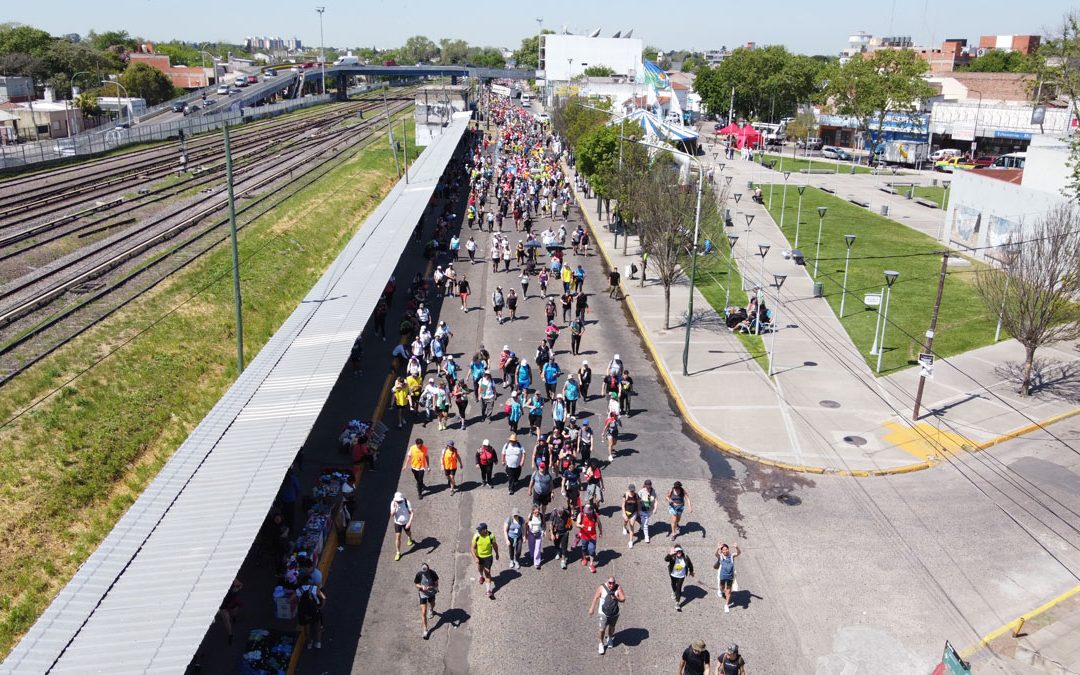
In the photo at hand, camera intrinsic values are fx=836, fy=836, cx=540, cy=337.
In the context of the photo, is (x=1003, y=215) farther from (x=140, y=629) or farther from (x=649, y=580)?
(x=140, y=629)

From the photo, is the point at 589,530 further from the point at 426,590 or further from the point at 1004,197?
the point at 1004,197

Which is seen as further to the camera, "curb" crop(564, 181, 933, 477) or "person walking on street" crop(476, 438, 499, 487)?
"curb" crop(564, 181, 933, 477)

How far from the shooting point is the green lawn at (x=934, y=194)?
179 feet

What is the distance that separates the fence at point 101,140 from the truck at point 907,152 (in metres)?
56.1

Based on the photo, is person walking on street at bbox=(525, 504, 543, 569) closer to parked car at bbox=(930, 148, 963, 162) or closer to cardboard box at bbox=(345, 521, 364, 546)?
cardboard box at bbox=(345, 521, 364, 546)

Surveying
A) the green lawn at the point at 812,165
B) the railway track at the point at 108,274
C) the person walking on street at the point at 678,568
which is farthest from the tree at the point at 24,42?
the person walking on street at the point at 678,568

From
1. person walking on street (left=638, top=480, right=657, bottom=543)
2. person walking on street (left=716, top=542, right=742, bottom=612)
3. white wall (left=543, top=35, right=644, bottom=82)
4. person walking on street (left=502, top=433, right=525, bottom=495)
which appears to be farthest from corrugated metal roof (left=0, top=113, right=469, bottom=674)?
Answer: white wall (left=543, top=35, right=644, bottom=82)

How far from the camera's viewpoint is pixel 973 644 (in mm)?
12016

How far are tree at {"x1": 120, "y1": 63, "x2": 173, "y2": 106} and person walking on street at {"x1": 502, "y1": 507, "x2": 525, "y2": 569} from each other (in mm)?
102005

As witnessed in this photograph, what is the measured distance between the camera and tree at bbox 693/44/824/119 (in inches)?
3898

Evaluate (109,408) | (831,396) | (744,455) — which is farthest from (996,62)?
(109,408)

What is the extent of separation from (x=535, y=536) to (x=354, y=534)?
124 inches

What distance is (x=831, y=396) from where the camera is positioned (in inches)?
839

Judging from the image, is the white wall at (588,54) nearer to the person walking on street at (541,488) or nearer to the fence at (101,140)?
the fence at (101,140)
